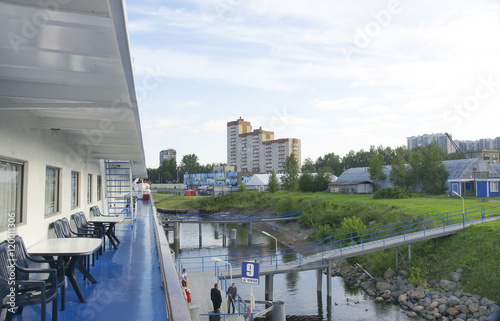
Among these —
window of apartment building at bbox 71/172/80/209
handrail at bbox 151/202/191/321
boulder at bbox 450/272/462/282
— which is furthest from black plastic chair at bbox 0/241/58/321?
boulder at bbox 450/272/462/282

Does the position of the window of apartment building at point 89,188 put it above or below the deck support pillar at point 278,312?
above

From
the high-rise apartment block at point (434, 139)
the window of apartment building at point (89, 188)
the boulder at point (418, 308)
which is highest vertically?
the high-rise apartment block at point (434, 139)

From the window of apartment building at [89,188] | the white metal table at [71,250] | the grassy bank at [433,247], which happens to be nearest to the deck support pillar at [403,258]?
the grassy bank at [433,247]

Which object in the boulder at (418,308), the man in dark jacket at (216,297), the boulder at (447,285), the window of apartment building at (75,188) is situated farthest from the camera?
the boulder at (447,285)

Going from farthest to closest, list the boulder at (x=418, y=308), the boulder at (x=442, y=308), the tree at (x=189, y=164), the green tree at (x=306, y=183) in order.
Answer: the tree at (x=189, y=164), the green tree at (x=306, y=183), the boulder at (x=418, y=308), the boulder at (x=442, y=308)

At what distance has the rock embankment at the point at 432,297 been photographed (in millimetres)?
14000

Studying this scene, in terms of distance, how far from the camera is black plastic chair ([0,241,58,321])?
3.16 m

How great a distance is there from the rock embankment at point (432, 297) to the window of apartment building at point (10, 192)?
592 inches

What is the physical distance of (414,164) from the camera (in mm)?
39562

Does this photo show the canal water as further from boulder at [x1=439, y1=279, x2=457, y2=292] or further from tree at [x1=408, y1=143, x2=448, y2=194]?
tree at [x1=408, y1=143, x2=448, y2=194]

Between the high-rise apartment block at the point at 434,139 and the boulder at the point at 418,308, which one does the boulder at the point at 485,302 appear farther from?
the high-rise apartment block at the point at 434,139

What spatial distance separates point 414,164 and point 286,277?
82.5 feet

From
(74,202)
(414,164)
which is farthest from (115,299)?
(414,164)

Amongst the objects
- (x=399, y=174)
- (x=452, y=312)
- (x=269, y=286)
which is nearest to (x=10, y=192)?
(x=269, y=286)
